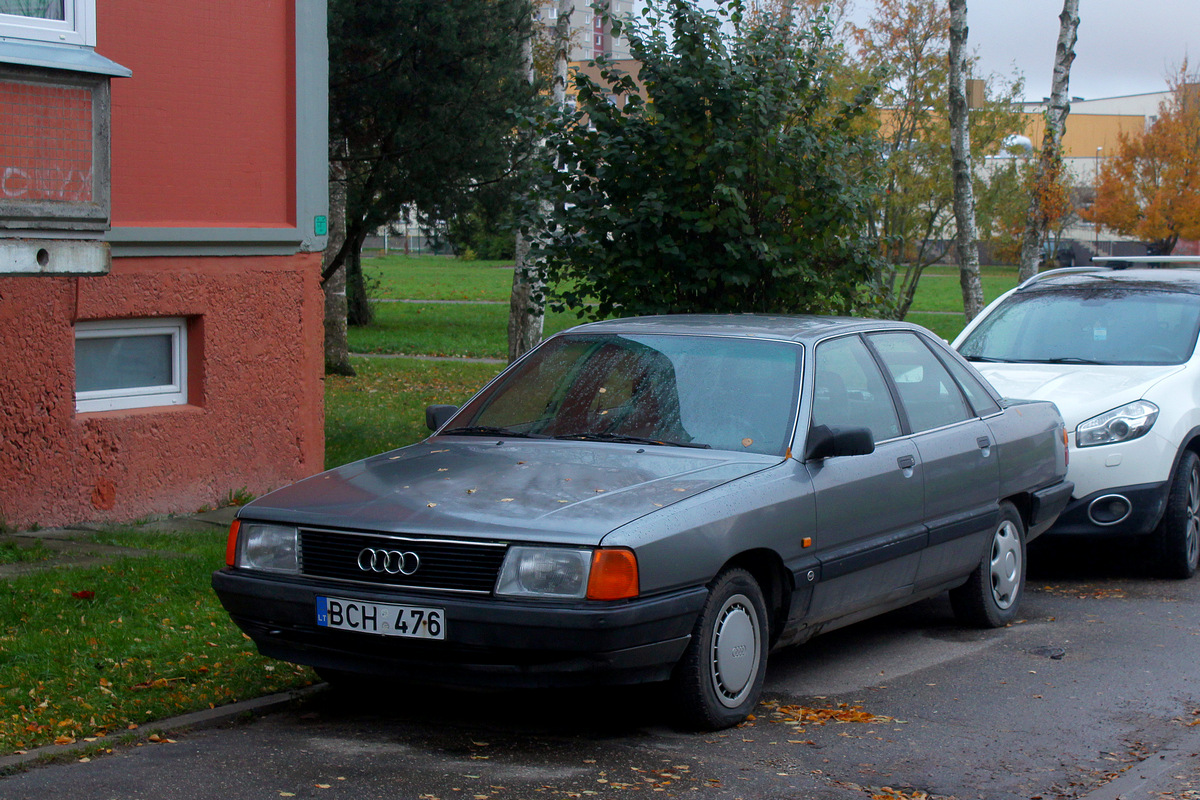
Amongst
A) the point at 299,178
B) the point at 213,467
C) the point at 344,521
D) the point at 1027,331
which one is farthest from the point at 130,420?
the point at 1027,331

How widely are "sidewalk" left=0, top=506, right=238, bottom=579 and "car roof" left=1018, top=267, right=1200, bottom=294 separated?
5.96 m

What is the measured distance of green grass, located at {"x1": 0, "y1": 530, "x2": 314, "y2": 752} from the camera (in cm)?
510

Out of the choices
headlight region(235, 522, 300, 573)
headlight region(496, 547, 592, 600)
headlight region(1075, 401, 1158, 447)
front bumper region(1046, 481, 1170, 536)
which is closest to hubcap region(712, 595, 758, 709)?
headlight region(496, 547, 592, 600)

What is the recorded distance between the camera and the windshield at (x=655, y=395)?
18.7 ft

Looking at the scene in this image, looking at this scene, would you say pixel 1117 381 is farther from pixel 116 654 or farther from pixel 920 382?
pixel 116 654

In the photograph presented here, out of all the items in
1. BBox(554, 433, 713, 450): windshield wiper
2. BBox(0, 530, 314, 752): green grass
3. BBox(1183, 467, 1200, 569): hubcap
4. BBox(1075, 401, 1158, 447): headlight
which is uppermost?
BBox(554, 433, 713, 450): windshield wiper

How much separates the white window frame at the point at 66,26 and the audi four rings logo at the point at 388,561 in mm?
4599

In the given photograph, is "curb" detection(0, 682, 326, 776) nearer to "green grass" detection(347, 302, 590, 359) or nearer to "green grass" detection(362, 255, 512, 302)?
"green grass" detection(347, 302, 590, 359)

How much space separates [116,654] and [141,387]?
3811 millimetres

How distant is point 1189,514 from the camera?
8.30m

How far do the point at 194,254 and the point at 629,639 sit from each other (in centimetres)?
589

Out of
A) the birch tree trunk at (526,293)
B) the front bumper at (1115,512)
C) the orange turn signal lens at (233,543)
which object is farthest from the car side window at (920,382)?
the birch tree trunk at (526,293)

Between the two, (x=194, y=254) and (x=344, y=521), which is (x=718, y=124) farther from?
(x=344, y=521)

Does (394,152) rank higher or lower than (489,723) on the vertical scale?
higher
